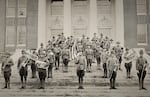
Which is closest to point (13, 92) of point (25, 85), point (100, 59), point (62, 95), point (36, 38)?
point (25, 85)

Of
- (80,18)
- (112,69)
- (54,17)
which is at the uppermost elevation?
(54,17)

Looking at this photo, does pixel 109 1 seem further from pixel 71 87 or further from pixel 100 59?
pixel 71 87

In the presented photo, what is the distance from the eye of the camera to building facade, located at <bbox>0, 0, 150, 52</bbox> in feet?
98.0

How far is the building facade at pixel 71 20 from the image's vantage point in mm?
29875

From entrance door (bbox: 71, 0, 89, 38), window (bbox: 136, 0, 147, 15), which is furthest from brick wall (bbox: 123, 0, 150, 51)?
entrance door (bbox: 71, 0, 89, 38)

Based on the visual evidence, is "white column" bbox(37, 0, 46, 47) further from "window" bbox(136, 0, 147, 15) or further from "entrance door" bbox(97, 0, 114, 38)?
"window" bbox(136, 0, 147, 15)

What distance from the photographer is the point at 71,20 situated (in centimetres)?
3112

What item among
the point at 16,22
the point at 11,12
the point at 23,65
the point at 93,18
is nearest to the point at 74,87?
the point at 23,65

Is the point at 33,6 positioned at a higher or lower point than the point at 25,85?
higher

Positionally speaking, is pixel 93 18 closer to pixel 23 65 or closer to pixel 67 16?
pixel 67 16

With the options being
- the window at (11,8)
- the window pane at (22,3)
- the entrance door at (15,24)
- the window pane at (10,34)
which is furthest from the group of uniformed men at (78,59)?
the window at (11,8)

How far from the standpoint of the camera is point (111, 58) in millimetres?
17594

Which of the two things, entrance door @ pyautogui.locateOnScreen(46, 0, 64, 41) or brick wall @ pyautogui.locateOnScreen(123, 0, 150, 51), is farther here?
entrance door @ pyautogui.locateOnScreen(46, 0, 64, 41)

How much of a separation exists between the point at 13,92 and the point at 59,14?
51.6ft
